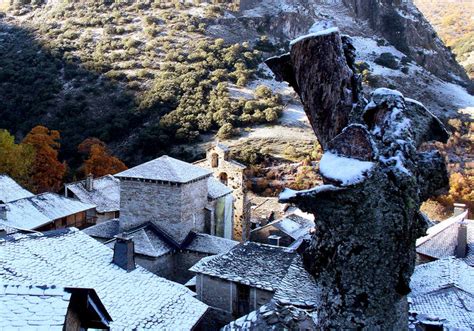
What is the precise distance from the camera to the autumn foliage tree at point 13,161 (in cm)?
3199

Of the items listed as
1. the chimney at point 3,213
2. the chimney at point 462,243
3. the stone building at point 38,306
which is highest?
the stone building at point 38,306

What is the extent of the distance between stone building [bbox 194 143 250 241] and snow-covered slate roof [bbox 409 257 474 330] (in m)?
13.1

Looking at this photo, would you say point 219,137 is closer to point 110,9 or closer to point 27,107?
point 27,107

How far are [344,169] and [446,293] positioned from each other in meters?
11.2

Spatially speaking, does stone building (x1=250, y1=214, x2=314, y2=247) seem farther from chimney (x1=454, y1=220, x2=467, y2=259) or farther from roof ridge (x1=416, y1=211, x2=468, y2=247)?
chimney (x1=454, y1=220, x2=467, y2=259)

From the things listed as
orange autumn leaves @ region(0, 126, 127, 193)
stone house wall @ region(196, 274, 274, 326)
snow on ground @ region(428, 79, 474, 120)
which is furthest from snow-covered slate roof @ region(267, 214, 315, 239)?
snow on ground @ region(428, 79, 474, 120)

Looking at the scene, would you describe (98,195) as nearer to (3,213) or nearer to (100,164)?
(100,164)

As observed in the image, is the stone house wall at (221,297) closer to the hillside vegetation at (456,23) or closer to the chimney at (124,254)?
the chimney at (124,254)

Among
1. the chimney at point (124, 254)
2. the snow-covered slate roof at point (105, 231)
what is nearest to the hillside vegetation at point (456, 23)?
the snow-covered slate roof at point (105, 231)

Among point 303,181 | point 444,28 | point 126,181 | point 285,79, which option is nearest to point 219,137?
point 303,181

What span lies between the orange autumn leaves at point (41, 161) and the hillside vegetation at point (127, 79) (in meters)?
5.17

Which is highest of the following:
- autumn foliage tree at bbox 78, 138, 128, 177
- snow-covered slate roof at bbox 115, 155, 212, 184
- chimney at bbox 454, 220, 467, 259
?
snow-covered slate roof at bbox 115, 155, 212, 184

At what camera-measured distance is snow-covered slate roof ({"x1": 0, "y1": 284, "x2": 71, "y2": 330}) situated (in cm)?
586

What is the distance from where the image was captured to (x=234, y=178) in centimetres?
2748
